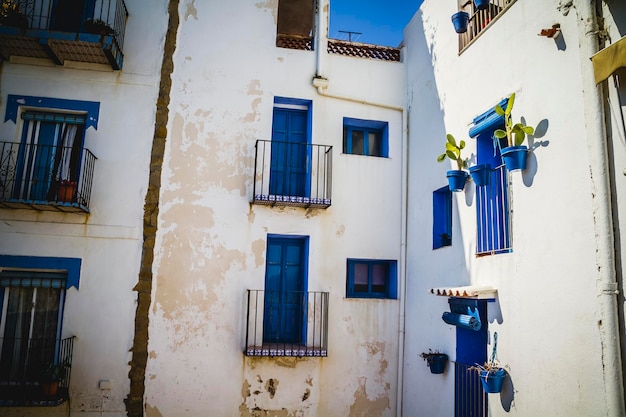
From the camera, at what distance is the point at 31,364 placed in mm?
8578

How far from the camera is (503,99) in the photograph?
7156mm

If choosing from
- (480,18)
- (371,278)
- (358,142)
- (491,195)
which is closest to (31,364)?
(371,278)

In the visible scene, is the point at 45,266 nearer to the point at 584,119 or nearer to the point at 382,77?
the point at 382,77

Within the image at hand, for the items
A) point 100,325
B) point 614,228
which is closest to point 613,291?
point 614,228

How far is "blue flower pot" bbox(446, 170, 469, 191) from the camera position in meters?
7.81

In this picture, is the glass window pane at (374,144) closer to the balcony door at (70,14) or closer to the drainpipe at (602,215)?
the drainpipe at (602,215)

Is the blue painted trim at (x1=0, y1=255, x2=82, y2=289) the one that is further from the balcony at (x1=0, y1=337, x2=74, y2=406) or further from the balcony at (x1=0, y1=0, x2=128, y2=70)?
the balcony at (x1=0, y1=0, x2=128, y2=70)

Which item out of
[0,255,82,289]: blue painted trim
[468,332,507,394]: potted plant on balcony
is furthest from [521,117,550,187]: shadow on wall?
[0,255,82,289]: blue painted trim

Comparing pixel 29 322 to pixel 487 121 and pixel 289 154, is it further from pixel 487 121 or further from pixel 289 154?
pixel 487 121

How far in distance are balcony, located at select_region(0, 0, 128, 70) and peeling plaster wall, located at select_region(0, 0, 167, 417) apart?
0.26 metres

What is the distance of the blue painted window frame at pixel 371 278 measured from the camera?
9.99m

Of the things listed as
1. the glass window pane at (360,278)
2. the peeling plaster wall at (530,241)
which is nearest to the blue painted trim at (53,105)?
the glass window pane at (360,278)

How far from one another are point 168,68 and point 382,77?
177 inches

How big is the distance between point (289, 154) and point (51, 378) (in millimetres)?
5905
